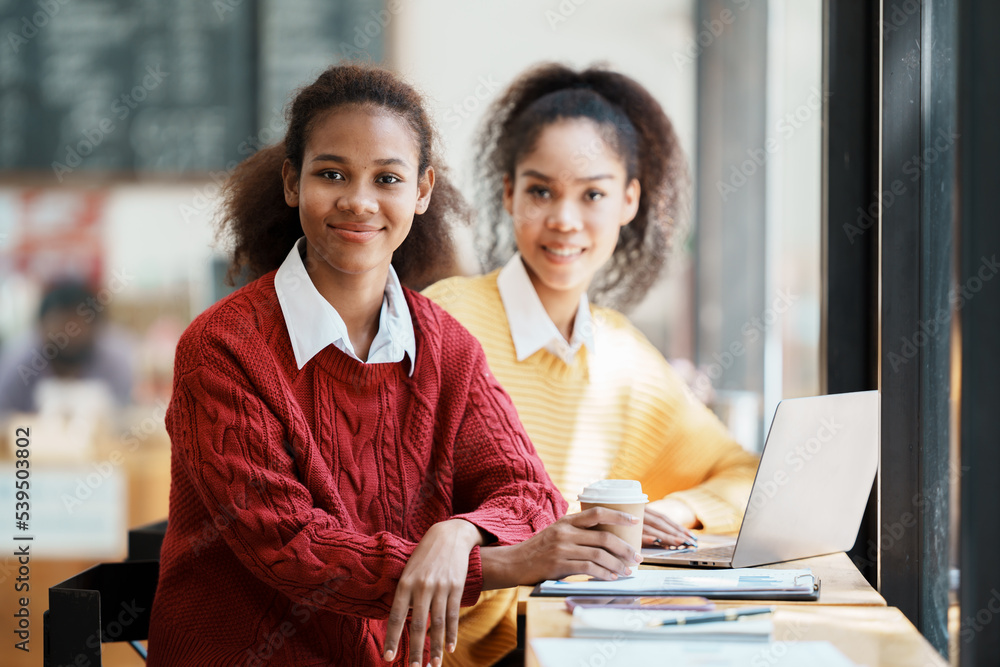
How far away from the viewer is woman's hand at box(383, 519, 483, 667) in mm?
1113

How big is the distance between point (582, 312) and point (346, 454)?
0.73m

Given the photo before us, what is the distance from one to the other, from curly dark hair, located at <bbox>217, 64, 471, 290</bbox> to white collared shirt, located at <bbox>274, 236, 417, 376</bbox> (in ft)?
0.45

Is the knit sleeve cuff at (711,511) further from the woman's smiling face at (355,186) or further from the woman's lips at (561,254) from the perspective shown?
the woman's smiling face at (355,186)

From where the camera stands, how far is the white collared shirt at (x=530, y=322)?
180cm

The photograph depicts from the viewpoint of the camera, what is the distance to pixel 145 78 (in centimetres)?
379

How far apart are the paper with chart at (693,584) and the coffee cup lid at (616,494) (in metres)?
0.10

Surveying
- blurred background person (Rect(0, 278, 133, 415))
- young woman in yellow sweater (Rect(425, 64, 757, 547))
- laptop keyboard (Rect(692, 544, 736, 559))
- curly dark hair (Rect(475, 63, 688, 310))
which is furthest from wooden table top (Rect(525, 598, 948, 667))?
blurred background person (Rect(0, 278, 133, 415))

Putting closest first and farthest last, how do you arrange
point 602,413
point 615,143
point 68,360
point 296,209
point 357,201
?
point 357,201 < point 296,209 < point 602,413 < point 615,143 < point 68,360

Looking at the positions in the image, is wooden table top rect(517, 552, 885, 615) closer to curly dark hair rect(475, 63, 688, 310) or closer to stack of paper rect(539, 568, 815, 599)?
stack of paper rect(539, 568, 815, 599)

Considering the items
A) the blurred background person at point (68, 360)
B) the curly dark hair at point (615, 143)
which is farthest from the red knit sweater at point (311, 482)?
the blurred background person at point (68, 360)

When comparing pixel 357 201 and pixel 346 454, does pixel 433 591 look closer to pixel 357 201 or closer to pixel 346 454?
pixel 346 454

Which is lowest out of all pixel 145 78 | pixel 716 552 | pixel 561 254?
pixel 716 552

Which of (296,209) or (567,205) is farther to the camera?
(567,205)

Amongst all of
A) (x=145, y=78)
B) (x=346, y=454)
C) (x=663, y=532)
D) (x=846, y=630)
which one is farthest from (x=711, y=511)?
(x=145, y=78)
